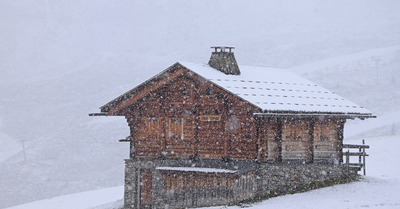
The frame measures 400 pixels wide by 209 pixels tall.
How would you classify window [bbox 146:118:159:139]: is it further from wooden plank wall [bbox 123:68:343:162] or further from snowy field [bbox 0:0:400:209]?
snowy field [bbox 0:0:400:209]

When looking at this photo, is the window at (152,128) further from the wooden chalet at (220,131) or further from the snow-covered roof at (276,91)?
the snow-covered roof at (276,91)

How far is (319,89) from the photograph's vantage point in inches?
1096

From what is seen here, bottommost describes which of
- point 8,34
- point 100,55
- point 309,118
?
point 309,118

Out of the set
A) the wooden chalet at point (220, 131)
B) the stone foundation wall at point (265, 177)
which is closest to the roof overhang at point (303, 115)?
the wooden chalet at point (220, 131)

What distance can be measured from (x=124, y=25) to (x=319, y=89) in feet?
545

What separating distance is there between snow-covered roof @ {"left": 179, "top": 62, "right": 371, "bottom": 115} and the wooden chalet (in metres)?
0.08

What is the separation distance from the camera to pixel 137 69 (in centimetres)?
12712

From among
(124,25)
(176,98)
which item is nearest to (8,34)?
(124,25)

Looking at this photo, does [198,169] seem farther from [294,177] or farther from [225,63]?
[225,63]

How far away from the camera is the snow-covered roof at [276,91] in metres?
22.8

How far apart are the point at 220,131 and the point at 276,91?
337 cm

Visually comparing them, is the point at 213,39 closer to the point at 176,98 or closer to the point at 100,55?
the point at 100,55

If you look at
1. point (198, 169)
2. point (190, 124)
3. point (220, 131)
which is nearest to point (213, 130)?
point (220, 131)

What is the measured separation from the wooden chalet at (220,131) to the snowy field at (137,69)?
190 centimetres
